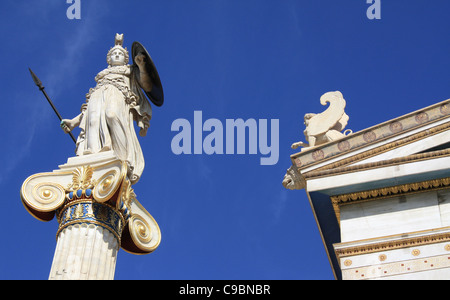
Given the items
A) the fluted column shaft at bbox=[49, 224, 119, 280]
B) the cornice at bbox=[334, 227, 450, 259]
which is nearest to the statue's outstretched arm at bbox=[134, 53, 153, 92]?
the fluted column shaft at bbox=[49, 224, 119, 280]

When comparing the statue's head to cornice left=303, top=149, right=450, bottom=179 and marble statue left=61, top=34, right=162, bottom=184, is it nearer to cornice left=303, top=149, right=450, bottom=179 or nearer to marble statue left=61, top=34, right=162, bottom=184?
marble statue left=61, top=34, right=162, bottom=184

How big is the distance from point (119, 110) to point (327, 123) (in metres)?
4.53

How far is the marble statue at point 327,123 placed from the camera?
61.0ft

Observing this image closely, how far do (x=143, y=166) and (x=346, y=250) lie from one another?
5056 mm

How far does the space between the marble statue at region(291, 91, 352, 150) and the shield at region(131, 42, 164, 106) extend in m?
3.81

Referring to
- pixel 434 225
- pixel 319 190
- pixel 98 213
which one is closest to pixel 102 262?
pixel 98 213

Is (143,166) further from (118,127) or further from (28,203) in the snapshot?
(28,203)

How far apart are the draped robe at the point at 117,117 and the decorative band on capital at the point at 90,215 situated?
1168mm

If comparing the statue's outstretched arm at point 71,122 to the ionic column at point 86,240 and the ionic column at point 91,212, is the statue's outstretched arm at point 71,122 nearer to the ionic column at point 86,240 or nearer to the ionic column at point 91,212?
the ionic column at point 91,212

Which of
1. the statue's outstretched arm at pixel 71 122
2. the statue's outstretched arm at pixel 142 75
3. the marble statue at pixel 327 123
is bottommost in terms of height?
the marble statue at pixel 327 123

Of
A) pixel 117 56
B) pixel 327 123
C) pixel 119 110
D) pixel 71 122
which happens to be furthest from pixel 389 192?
pixel 117 56

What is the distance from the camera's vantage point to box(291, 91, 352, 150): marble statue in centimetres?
1858

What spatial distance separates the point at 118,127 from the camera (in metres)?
19.2

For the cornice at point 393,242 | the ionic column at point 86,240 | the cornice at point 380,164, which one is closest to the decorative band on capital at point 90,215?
the ionic column at point 86,240
